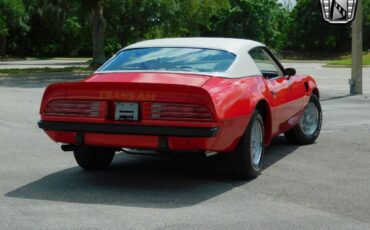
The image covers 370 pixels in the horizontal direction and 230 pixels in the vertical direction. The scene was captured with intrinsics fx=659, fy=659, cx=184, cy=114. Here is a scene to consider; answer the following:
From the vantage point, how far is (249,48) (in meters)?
7.68

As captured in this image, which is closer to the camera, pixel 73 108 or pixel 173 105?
pixel 173 105

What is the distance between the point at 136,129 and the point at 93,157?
133 cm

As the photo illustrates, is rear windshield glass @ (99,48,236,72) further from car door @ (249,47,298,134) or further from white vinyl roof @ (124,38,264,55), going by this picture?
car door @ (249,47,298,134)

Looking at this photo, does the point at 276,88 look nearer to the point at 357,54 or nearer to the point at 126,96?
the point at 126,96

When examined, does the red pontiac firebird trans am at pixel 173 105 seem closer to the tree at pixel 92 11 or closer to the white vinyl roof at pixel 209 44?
the white vinyl roof at pixel 209 44

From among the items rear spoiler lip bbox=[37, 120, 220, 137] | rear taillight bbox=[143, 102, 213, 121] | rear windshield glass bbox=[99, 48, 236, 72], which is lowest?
rear spoiler lip bbox=[37, 120, 220, 137]

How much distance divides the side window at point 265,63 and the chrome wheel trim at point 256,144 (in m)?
1.03

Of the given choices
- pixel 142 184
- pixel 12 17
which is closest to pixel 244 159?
pixel 142 184

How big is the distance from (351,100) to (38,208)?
12.0 metres

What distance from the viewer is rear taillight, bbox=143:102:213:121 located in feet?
19.9

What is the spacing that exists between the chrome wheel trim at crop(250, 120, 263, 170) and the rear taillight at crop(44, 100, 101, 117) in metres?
1.66

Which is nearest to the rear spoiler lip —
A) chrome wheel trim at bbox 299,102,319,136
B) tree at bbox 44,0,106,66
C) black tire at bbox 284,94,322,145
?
black tire at bbox 284,94,322,145

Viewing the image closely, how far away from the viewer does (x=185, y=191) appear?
20.7ft

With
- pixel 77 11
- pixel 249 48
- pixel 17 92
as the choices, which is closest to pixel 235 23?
pixel 77 11
